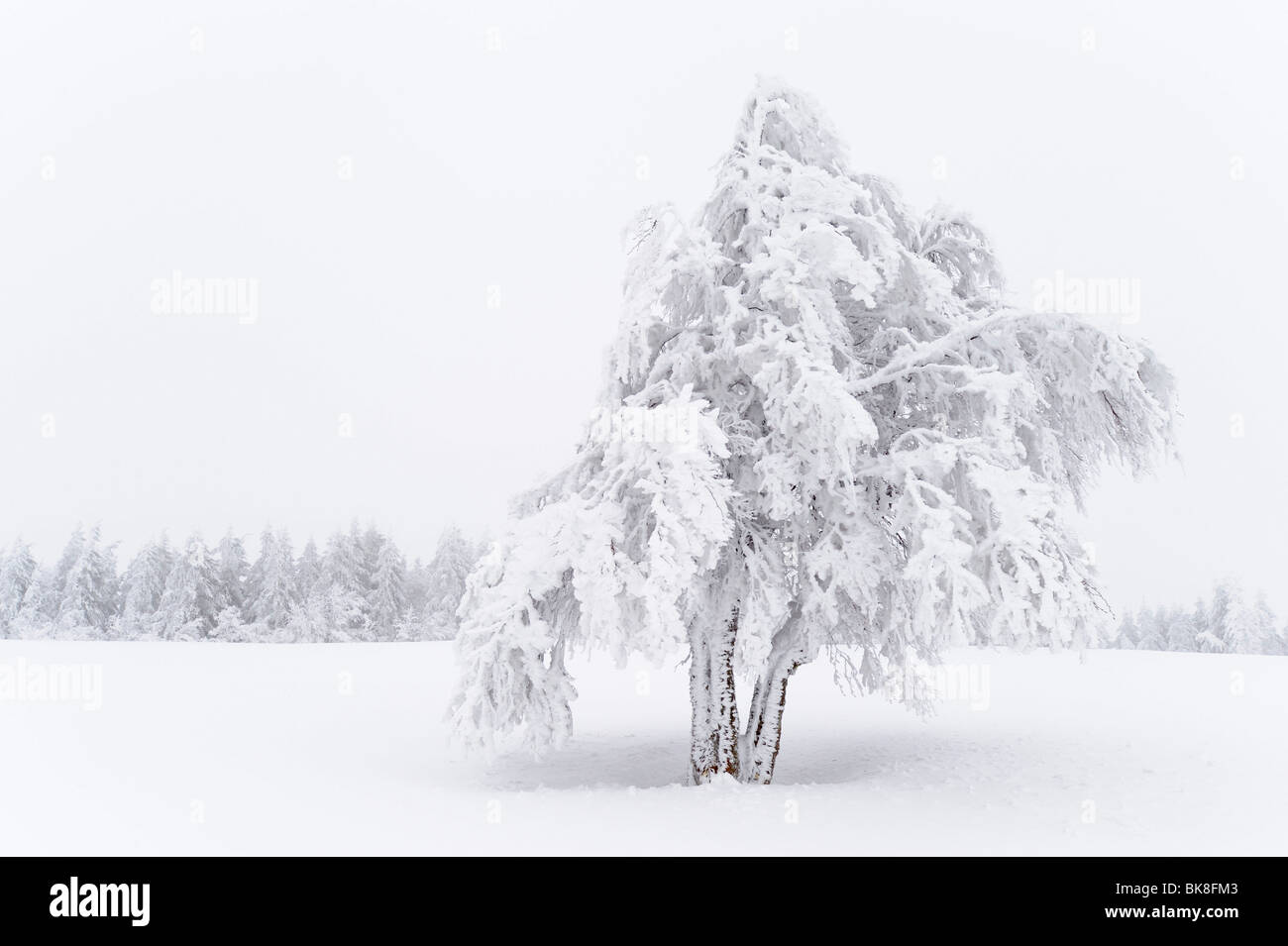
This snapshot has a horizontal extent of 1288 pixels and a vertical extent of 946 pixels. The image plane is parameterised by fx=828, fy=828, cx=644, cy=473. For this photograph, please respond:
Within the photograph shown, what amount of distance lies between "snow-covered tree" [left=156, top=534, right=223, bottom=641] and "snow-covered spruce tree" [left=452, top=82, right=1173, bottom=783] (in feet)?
124

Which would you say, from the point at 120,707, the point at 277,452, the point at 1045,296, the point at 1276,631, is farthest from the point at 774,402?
the point at 277,452

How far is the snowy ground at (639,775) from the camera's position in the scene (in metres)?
7.78

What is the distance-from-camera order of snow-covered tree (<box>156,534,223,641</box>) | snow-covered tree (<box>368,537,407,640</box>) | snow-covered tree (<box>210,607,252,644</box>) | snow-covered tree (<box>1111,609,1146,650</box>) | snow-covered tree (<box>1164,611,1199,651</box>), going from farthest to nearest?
snow-covered tree (<box>1111,609,1146,650</box>), snow-covered tree (<box>1164,611,1199,651</box>), snow-covered tree (<box>368,537,407,640</box>), snow-covered tree (<box>210,607,252,644</box>), snow-covered tree (<box>156,534,223,641</box>)

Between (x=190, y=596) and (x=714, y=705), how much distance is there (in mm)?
39139

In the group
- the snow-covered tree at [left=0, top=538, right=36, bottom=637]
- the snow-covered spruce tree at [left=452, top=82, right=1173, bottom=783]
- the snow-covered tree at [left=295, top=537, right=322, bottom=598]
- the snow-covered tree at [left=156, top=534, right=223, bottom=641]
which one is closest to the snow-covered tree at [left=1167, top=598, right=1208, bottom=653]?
the snow-covered spruce tree at [left=452, top=82, right=1173, bottom=783]

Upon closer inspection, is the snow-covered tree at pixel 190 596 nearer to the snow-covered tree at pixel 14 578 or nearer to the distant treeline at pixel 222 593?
the distant treeline at pixel 222 593

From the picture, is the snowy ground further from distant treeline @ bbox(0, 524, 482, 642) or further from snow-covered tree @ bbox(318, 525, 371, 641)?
snow-covered tree @ bbox(318, 525, 371, 641)

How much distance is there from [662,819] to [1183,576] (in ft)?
185

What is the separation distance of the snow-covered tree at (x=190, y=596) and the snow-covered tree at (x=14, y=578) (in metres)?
6.96

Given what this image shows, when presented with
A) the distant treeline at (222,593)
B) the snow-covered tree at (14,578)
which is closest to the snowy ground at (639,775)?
the distant treeline at (222,593)

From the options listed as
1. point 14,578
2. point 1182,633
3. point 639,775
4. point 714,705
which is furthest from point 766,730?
point 1182,633

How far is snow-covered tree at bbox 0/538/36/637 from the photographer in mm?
42062

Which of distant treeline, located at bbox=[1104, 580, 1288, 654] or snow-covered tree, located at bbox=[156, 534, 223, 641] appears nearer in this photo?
snow-covered tree, located at bbox=[156, 534, 223, 641]

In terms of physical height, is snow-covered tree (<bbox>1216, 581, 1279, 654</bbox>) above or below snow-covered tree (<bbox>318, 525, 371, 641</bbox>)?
below
